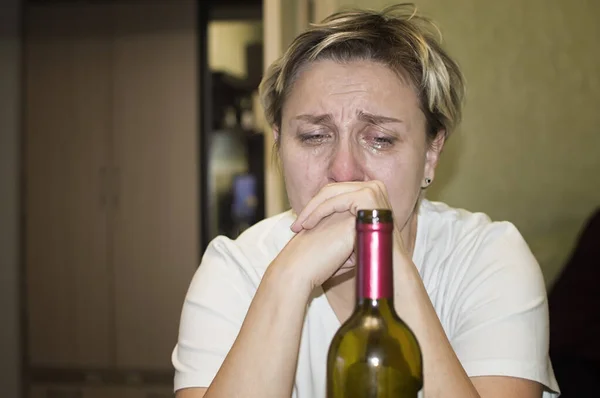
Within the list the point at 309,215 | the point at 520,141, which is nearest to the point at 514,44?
the point at 520,141

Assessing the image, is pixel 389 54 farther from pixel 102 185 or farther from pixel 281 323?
pixel 102 185

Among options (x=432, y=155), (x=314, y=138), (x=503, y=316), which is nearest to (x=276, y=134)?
(x=314, y=138)

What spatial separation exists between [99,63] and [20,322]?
1.73m

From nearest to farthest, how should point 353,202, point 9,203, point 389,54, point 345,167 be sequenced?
point 353,202 < point 345,167 < point 389,54 < point 9,203

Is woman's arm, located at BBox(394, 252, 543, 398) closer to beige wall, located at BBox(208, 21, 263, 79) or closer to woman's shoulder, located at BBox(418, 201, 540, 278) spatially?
woman's shoulder, located at BBox(418, 201, 540, 278)

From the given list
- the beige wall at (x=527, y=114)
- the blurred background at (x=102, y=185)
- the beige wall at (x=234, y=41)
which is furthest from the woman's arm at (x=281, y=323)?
the beige wall at (x=234, y=41)

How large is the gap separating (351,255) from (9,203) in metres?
3.57

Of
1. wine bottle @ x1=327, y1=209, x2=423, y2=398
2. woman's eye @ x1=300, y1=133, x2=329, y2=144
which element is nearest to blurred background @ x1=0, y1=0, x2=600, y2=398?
woman's eye @ x1=300, y1=133, x2=329, y2=144

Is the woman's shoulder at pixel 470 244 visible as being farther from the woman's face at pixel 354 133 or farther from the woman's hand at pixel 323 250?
the woman's hand at pixel 323 250

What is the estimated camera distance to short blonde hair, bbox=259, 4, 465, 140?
3.50 ft

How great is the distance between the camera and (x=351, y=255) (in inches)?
33.9

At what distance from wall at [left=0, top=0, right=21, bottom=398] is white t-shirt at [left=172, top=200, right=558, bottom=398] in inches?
124

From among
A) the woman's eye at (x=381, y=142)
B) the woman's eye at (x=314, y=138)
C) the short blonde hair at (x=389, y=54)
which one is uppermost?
the short blonde hair at (x=389, y=54)

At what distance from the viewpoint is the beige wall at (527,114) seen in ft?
7.95
